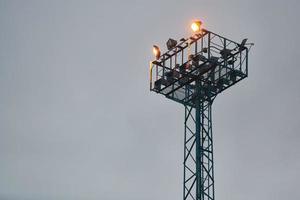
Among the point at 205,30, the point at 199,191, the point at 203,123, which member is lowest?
the point at 199,191

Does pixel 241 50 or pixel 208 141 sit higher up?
pixel 241 50

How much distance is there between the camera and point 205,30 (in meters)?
71.8

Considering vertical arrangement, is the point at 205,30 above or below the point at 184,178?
above

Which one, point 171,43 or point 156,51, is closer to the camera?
point 171,43

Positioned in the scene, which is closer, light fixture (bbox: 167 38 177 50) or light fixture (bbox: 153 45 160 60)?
light fixture (bbox: 167 38 177 50)

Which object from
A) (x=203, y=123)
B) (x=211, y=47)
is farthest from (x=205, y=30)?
(x=203, y=123)

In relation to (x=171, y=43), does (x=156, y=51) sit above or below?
below

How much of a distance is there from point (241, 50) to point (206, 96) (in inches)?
137

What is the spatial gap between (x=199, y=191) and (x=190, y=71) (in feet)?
23.5

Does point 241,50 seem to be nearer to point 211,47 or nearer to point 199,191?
point 211,47

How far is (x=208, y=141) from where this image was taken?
72062 millimetres

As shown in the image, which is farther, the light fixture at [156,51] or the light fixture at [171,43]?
the light fixture at [156,51]

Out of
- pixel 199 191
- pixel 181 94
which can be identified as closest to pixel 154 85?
pixel 181 94

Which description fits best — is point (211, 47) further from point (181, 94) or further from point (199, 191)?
point (199, 191)
